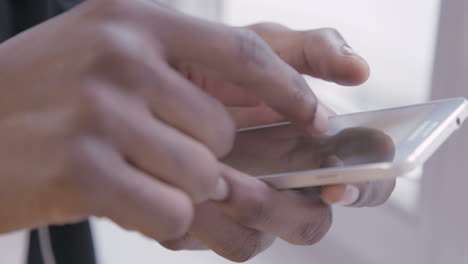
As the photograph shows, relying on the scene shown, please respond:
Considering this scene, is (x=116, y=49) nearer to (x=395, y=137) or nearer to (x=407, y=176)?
(x=395, y=137)

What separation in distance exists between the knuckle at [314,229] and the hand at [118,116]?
15 cm

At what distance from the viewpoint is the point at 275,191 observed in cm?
47

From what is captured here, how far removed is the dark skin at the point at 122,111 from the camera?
32cm

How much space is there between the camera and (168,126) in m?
0.35

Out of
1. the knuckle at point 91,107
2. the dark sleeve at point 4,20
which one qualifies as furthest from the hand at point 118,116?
the dark sleeve at point 4,20

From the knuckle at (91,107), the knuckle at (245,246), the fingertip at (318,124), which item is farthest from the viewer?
the knuckle at (245,246)

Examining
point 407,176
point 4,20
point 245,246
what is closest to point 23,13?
point 4,20

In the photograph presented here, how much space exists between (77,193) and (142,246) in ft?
2.00

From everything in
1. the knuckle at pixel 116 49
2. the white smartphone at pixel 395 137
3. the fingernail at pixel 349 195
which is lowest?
the fingernail at pixel 349 195

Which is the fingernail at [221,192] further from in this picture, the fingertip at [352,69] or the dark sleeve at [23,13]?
the dark sleeve at [23,13]

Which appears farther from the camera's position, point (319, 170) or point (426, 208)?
point (426, 208)

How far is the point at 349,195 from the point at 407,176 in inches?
14.5

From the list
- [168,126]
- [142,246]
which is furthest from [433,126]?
[142,246]

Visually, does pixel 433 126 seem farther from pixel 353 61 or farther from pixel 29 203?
pixel 29 203
